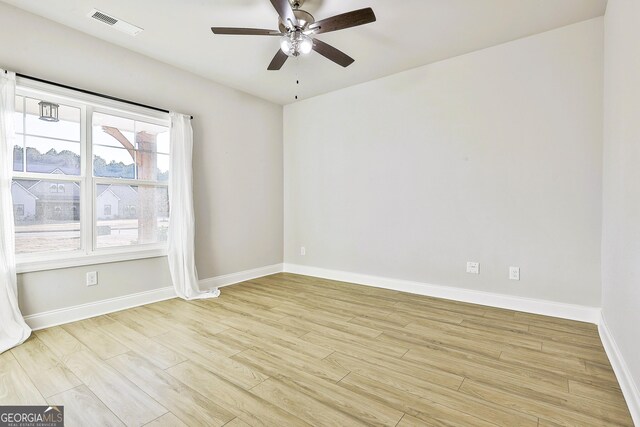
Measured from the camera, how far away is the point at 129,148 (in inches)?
132

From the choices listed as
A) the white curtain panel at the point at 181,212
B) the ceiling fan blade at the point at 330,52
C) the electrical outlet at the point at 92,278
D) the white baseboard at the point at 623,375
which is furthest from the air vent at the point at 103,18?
the white baseboard at the point at 623,375

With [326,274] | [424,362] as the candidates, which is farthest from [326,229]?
[424,362]

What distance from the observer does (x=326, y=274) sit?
4.59 metres

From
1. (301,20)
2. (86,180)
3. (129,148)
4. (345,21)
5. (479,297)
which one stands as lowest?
(479,297)

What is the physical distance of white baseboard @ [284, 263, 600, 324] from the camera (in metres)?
2.85

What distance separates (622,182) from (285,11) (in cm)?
254

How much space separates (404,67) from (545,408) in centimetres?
347

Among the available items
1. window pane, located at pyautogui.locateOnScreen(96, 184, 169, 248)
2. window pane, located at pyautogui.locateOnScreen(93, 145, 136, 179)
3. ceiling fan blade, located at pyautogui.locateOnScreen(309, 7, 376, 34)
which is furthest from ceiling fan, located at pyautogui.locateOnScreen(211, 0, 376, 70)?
window pane, located at pyautogui.locateOnScreen(96, 184, 169, 248)

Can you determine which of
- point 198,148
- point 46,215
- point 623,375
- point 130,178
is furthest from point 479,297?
point 46,215

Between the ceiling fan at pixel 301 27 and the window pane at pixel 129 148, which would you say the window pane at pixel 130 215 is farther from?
the ceiling fan at pixel 301 27

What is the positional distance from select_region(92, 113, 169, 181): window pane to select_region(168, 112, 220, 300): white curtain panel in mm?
187

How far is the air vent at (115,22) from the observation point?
8.65 ft

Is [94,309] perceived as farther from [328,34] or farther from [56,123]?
[328,34]

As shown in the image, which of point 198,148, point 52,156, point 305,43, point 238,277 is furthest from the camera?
point 238,277
